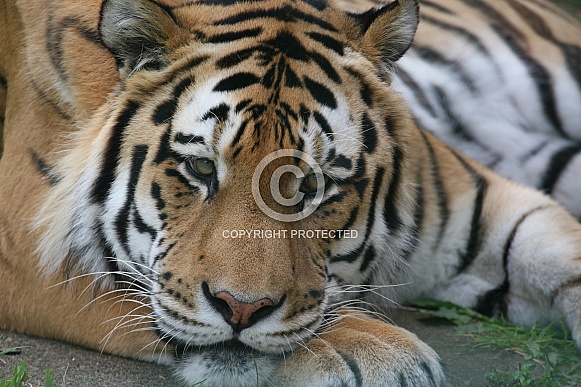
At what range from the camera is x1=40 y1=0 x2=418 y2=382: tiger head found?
2.09 m

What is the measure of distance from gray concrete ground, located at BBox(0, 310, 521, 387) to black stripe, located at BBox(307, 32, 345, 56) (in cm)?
92

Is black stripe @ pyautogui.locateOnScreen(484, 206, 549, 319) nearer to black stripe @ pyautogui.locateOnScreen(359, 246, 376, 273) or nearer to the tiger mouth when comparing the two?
black stripe @ pyautogui.locateOnScreen(359, 246, 376, 273)

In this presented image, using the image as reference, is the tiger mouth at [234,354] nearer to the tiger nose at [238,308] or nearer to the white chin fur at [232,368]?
the white chin fur at [232,368]

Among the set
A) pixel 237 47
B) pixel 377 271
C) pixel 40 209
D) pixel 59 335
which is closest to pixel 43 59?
pixel 40 209

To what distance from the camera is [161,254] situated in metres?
2.20

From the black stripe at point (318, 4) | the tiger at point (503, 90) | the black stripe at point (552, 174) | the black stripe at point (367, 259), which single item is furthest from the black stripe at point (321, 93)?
the black stripe at point (552, 174)

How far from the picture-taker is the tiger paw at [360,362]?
2.16 m

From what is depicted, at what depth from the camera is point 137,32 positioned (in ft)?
7.43

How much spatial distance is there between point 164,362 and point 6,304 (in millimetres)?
514

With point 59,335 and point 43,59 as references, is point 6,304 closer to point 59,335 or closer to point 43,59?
point 59,335

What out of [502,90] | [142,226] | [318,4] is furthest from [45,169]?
[502,90]

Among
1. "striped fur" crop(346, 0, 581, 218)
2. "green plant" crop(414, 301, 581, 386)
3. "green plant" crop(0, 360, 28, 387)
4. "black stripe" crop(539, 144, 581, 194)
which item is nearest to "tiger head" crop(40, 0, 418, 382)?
"green plant" crop(0, 360, 28, 387)

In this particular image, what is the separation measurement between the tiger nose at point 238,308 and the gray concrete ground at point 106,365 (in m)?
0.38

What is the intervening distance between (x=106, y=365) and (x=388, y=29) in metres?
1.23
